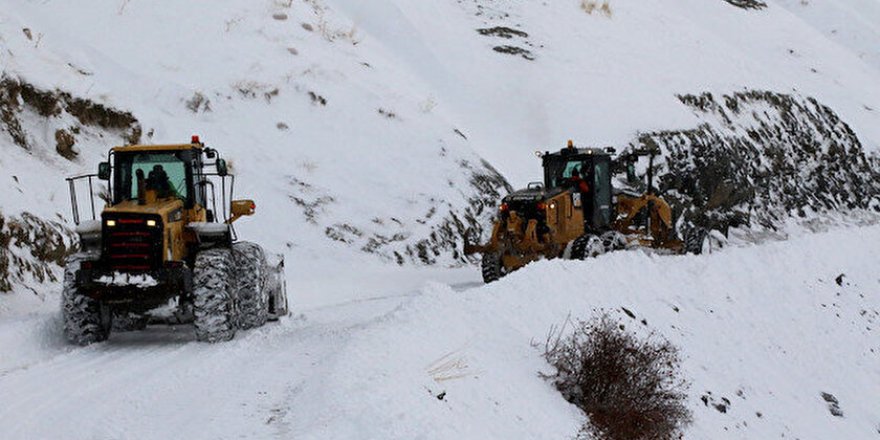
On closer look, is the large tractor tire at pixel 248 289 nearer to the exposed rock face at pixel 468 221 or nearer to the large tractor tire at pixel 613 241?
the large tractor tire at pixel 613 241

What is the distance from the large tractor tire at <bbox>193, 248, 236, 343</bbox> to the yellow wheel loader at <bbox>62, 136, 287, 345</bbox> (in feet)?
0.04

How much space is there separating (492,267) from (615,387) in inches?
269

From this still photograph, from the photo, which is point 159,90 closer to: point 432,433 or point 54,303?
point 54,303

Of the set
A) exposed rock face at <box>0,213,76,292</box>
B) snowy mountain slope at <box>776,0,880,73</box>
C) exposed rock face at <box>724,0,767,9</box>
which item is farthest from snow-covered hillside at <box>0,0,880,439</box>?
snowy mountain slope at <box>776,0,880,73</box>

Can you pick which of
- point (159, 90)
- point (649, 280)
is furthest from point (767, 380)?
point (159, 90)

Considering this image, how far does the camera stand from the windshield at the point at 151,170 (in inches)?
496

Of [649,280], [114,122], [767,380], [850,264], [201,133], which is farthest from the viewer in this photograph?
[850,264]

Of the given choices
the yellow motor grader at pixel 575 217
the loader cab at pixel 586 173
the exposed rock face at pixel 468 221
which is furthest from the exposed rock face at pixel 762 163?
the loader cab at pixel 586 173

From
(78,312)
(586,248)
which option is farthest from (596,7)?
(78,312)

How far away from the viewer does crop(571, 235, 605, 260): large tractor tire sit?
1780cm

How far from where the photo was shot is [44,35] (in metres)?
21.2

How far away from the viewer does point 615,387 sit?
11.2 meters

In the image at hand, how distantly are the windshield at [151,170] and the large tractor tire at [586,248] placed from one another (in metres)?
7.97

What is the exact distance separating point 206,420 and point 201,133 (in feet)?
47.8
